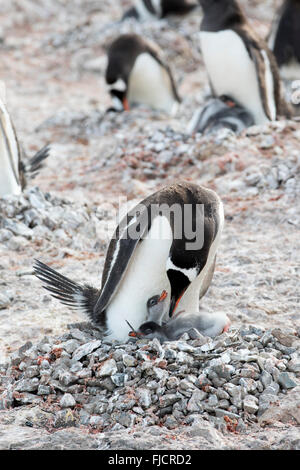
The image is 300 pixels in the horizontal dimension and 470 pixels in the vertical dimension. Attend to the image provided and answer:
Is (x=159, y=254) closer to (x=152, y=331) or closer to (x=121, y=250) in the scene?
(x=121, y=250)

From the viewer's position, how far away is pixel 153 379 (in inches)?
123

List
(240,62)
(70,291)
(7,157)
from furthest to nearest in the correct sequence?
(240,62) < (7,157) < (70,291)

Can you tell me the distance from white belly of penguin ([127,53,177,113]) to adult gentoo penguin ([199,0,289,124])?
66.3 inches

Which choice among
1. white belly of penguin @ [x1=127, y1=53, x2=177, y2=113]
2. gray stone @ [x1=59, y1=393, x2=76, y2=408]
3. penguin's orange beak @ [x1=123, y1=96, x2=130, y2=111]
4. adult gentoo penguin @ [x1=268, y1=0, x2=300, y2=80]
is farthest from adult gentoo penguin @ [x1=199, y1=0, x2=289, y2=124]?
gray stone @ [x1=59, y1=393, x2=76, y2=408]

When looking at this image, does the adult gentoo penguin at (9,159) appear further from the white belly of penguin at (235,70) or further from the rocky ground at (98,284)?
the white belly of penguin at (235,70)

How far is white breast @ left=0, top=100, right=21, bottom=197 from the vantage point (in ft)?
18.8

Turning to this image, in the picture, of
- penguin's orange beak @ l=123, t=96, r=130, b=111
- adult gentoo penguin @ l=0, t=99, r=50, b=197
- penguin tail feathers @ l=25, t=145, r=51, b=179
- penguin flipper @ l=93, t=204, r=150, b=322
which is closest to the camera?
penguin flipper @ l=93, t=204, r=150, b=322

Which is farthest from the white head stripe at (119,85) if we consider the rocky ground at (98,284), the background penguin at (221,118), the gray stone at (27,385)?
the gray stone at (27,385)

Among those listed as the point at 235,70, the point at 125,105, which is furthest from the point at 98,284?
the point at 125,105

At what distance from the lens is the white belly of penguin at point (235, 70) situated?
762 centimetres

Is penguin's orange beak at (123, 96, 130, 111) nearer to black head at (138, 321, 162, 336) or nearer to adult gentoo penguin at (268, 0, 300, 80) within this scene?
adult gentoo penguin at (268, 0, 300, 80)

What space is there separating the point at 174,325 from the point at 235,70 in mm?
4685

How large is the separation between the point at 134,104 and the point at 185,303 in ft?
20.5
